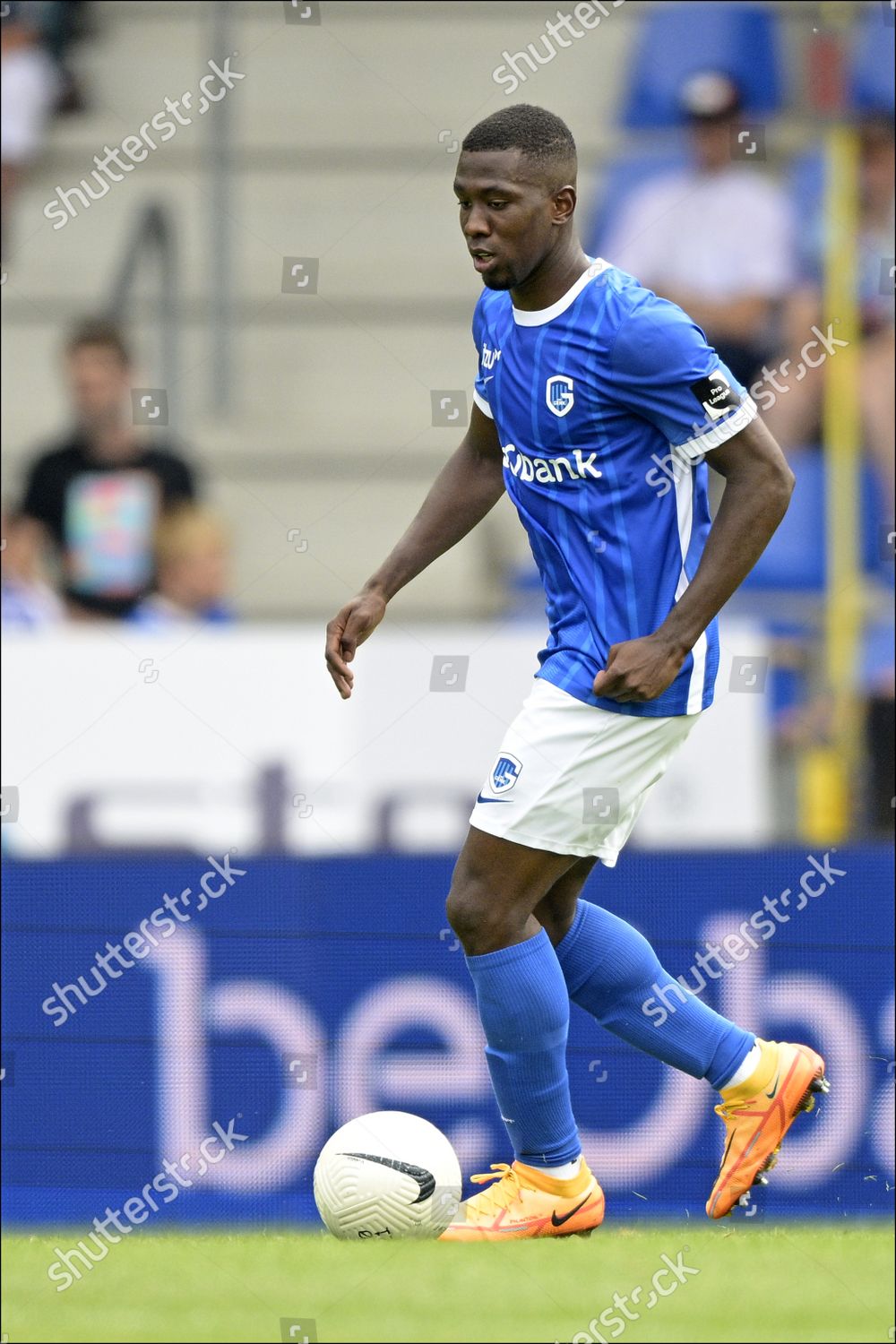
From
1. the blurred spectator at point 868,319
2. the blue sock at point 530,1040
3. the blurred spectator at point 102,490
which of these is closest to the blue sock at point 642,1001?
the blue sock at point 530,1040

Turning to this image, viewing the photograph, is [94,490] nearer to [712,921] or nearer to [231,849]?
[231,849]

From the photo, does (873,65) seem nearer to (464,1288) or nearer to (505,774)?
(464,1288)

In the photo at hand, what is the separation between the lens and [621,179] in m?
7.87

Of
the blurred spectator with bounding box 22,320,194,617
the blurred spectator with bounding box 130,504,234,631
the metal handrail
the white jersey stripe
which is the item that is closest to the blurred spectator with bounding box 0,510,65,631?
the blurred spectator with bounding box 22,320,194,617

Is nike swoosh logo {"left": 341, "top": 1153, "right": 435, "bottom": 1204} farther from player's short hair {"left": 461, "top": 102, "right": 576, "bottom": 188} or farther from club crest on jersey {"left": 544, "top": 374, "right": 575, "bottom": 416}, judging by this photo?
player's short hair {"left": 461, "top": 102, "right": 576, "bottom": 188}

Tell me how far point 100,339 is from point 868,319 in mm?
2685

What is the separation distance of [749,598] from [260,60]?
10.2ft

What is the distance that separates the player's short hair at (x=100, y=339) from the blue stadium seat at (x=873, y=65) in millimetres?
2902

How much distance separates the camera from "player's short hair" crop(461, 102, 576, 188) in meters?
3.49

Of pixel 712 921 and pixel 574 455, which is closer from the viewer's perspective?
pixel 574 455

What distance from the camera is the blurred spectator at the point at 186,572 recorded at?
22.4 feet

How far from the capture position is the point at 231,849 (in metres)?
5.95

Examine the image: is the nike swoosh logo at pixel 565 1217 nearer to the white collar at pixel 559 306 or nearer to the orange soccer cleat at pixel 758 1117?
the orange soccer cleat at pixel 758 1117

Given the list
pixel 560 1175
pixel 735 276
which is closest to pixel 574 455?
pixel 560 1175
